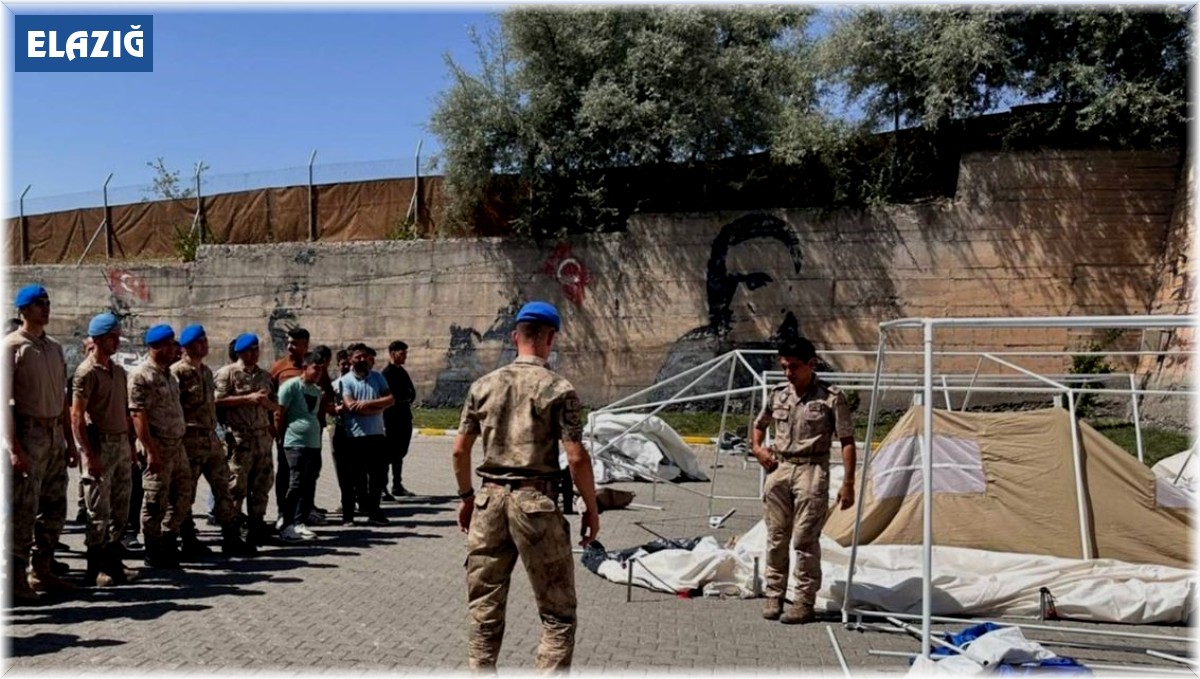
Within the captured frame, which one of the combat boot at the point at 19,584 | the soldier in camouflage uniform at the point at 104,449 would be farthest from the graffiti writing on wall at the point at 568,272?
the combat boot at the point at 19,584

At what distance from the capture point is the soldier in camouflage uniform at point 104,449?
7078mm

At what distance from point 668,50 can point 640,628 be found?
681 inches

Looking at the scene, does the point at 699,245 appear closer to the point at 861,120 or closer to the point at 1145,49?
the point at 861,120

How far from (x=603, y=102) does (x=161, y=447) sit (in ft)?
50.6

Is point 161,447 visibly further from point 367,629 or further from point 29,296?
point 367,629

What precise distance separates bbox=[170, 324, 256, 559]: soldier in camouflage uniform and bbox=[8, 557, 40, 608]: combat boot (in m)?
1.59

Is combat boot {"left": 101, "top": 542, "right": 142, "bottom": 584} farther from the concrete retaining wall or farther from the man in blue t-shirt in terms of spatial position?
the concrete retaining wall

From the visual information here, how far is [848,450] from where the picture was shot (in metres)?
7.01

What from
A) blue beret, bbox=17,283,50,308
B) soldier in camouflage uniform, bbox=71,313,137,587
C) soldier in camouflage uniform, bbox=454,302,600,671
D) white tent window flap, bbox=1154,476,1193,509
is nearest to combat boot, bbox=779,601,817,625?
soldier in camouflage uniform, bbox=454,302,600,671

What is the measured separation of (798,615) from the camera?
691cm

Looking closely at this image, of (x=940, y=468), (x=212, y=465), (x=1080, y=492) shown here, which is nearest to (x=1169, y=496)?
(x=1080, y=492)

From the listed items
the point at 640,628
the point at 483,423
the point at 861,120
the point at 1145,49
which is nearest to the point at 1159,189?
the point at 1145,49

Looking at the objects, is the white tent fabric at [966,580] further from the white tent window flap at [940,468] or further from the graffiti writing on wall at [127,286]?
the graffiti writing on wall at [127,286]

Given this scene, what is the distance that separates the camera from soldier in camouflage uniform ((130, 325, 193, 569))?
303 inches
